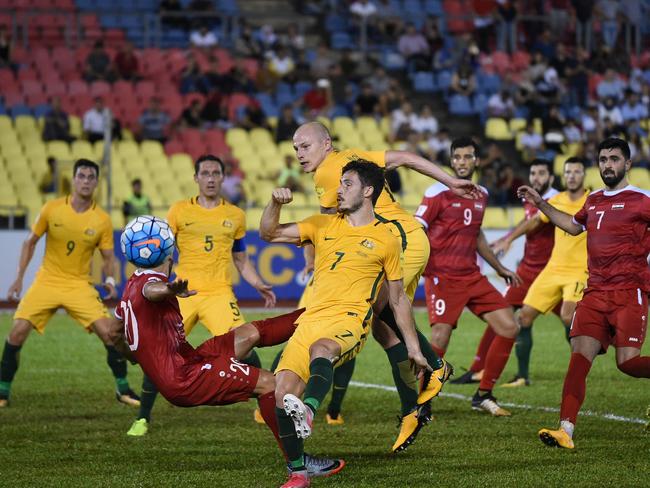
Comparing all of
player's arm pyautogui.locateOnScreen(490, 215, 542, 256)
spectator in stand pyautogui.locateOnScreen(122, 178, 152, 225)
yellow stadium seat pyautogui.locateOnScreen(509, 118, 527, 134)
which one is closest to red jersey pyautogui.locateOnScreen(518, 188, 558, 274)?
player's arm pyautogui.locateOnScreen(490, 215, 542, 256)

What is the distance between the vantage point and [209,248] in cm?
1142

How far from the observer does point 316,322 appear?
834 centimetres

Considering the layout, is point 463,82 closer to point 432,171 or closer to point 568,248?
point 568,248

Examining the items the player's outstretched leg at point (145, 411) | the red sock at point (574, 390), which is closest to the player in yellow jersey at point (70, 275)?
the player's outstretched leg at point (145, 411)

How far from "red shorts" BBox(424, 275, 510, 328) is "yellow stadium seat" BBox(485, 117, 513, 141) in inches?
722

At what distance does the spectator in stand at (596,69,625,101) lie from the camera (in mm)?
31594

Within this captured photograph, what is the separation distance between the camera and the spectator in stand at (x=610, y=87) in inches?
1244

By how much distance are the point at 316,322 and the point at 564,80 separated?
24.7 meters

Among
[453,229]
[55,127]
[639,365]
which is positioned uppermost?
[55,127]

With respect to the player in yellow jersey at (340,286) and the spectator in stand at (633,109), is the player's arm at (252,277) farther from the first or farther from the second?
the spectator in stand at (633,109)

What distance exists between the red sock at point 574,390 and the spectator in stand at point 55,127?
17.8 m

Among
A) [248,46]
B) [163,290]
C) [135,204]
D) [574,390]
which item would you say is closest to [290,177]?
[135,204]

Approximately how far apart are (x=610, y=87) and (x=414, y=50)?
17.3 feet

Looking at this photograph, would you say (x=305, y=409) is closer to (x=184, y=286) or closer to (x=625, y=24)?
(x=184, y=286)
